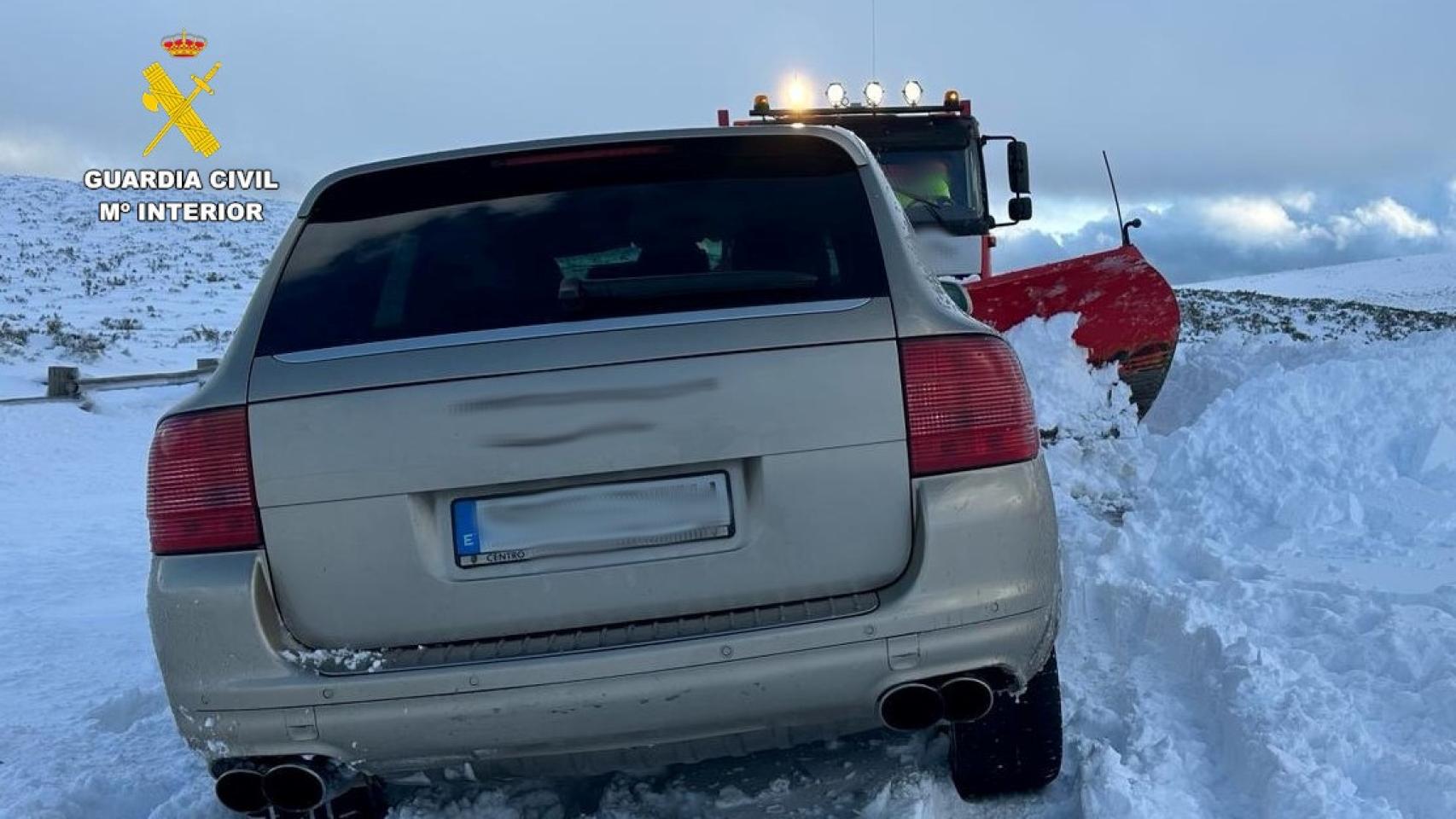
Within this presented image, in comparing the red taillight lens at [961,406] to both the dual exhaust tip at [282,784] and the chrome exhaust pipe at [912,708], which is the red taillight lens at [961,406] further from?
the dual exhaust tip at [282,784]

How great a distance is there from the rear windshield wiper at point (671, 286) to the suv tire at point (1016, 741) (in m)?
1.21

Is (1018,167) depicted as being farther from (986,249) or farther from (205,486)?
(205,486)

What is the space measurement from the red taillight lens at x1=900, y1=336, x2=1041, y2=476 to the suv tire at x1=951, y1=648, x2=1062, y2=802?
70 centimetres

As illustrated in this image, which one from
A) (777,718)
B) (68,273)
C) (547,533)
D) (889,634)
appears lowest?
(777,718)

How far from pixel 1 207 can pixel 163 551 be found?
185ft

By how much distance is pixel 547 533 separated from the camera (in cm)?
224

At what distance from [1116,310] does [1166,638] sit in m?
4.18

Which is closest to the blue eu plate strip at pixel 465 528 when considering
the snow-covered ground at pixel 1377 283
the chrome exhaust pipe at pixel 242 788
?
the chrome exhaust pipe at pixel 242 788

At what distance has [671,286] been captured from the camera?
238 cm

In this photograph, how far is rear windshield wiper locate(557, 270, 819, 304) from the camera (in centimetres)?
237

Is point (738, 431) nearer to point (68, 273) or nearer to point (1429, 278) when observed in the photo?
point (68, 273)

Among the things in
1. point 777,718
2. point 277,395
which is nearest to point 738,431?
point 777,718

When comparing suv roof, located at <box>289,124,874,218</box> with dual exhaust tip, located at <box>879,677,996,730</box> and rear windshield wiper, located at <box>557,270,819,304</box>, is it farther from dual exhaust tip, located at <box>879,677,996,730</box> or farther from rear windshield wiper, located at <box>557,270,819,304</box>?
dual exhaust tip, located at <box>879,677,996,730</box>

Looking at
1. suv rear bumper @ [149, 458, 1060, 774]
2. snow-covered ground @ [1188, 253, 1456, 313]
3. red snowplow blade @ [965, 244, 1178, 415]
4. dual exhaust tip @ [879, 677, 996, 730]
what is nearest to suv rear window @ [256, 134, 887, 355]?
suv rear bumper @ [149, 458, 1060, 774]
